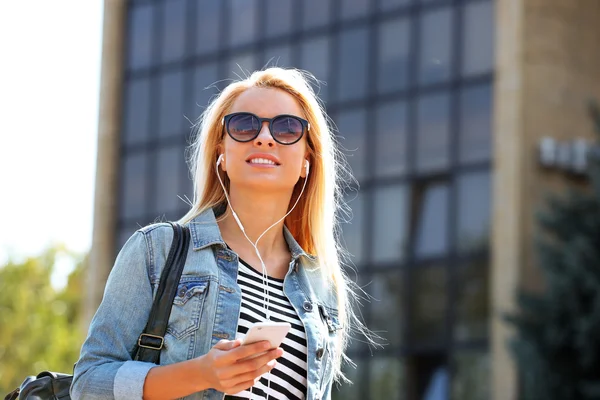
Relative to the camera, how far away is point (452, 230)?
25453 mm

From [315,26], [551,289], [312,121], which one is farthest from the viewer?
[315,26]

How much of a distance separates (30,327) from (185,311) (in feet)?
138

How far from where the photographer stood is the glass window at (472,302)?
25.2 meters

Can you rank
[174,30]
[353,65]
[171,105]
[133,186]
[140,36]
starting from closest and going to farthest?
1. [353,65]
2. [171,105]
3. [174,30]
4. [133,186]
5. [140,36]

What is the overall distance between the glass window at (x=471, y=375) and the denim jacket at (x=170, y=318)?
21768 mm

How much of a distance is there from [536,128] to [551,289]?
154 inches

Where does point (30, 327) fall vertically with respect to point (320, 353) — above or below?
above

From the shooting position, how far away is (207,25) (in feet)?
102

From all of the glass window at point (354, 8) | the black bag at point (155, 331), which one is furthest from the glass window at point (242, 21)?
the black bag at point (155, 331)

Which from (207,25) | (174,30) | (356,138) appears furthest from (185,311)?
(174,30)

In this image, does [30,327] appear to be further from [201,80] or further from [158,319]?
[158,319]

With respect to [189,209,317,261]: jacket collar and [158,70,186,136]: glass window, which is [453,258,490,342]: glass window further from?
[189,209,317,261]: jacket collar

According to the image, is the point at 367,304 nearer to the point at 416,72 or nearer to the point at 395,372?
the point at 395,372

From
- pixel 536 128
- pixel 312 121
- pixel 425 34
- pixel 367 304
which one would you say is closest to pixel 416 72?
pixel 425 34
